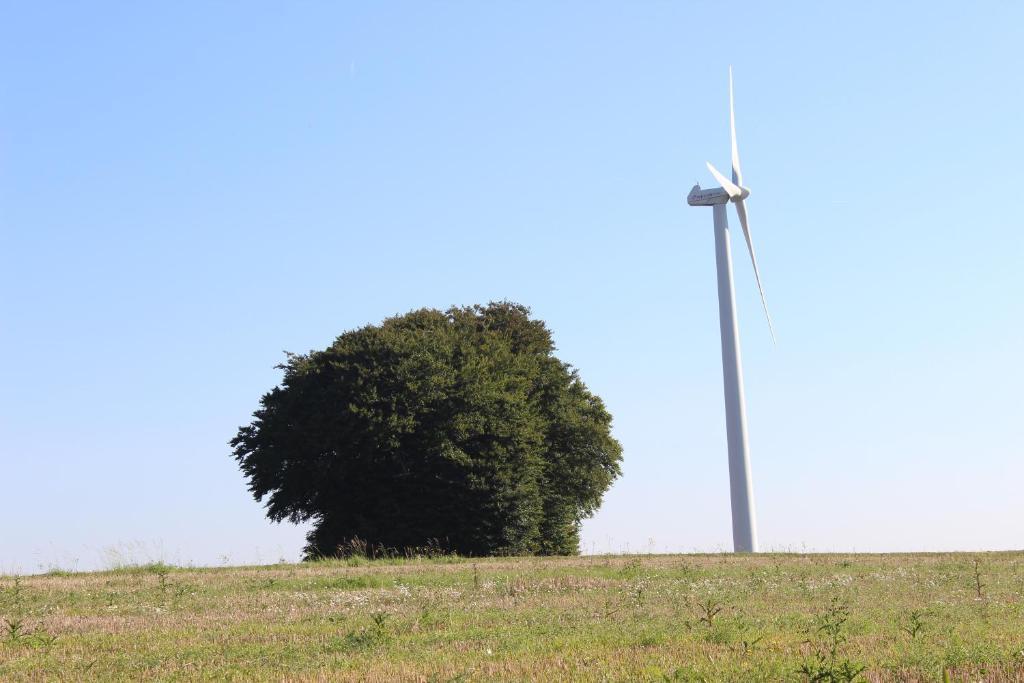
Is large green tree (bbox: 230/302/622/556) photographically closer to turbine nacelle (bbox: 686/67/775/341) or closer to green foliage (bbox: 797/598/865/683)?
turbine nacelle (bbox: 686/67/775/341)

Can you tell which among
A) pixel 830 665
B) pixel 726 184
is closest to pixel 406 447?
pixel 726 184

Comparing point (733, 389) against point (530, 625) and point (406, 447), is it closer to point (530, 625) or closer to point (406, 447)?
point (406, 447)

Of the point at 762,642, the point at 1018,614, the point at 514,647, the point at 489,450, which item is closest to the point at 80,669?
the point at 514,647

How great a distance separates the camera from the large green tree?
52062 millimetres

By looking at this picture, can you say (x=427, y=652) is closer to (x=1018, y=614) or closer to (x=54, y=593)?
(x=1018, y=614)

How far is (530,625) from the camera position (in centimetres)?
1930

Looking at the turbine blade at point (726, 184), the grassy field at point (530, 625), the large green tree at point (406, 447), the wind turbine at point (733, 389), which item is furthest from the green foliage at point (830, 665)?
the turbine blade at point (726, 184)

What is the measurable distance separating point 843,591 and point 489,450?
28.4 m

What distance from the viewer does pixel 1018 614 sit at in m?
20.5

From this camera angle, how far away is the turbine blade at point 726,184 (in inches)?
2544

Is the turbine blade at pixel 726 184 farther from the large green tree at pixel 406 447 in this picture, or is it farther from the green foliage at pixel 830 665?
the green foliage at pixel 830 665

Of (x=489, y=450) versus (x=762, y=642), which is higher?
(x=489, y=450)

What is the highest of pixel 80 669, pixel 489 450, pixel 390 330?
pixel 390 330

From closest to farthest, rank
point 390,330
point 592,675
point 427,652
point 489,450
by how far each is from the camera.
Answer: point 592,675
point 427,652
point 489,450
point 390,330
